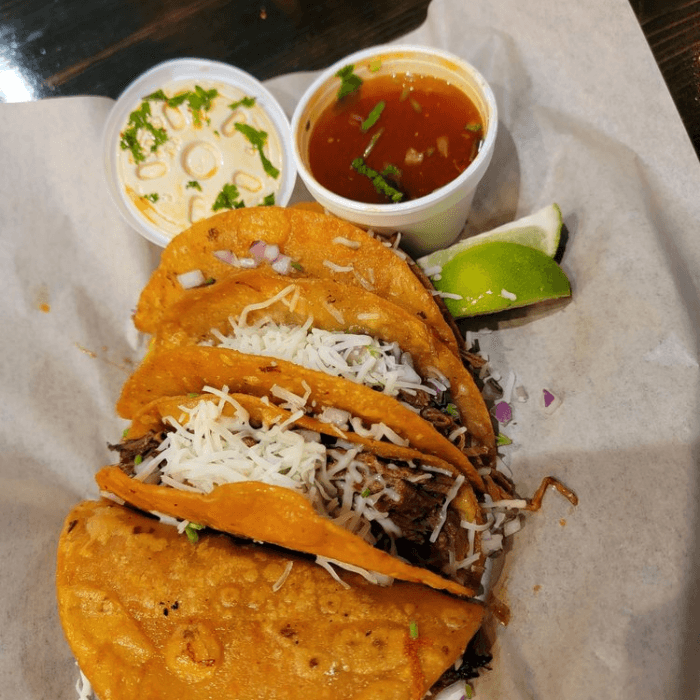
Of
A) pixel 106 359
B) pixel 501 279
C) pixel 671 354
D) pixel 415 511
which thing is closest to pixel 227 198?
pixel 106 359

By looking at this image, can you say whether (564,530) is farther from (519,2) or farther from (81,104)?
(81,104)

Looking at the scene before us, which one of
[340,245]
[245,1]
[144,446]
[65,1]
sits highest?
[65,1]

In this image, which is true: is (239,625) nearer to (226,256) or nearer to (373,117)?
(226,256)

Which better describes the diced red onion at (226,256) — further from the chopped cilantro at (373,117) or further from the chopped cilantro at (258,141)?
the chopped cilantro at (373,117)

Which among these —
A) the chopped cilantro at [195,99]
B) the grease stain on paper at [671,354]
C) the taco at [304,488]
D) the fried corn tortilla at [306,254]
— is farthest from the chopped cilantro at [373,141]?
the grease stain on paper at [671,354]

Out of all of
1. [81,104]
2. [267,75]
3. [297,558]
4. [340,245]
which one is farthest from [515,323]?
[81,104]
